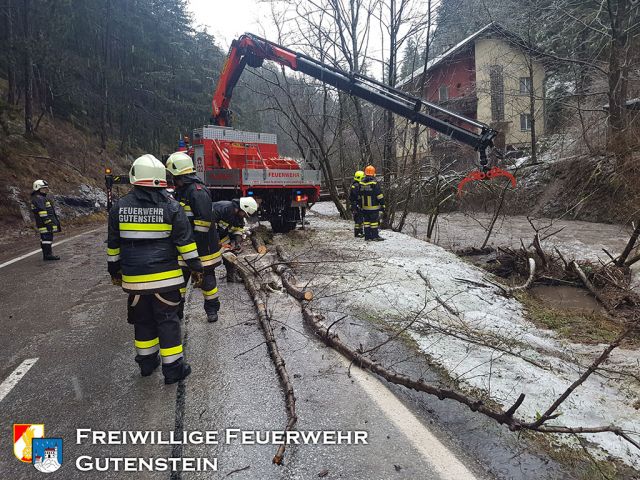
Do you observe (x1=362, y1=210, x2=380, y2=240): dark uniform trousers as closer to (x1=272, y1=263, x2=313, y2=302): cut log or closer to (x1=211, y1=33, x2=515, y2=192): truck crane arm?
(x1=211, y1=33, x2=515, y2=192): truck crane arm

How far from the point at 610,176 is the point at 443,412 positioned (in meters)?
13.1

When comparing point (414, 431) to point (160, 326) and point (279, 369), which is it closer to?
point (279, 369)

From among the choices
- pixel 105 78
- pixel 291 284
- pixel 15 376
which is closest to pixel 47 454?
pixel 15 376

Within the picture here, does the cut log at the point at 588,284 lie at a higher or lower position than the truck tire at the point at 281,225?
lower

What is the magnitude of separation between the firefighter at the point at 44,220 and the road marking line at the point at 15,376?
5331mm

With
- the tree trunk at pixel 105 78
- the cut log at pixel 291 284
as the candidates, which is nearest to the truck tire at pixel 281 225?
the cut log at pixel 291 284

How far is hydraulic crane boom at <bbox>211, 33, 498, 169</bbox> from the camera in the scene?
7051 millimetres

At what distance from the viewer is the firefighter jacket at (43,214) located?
8.23m

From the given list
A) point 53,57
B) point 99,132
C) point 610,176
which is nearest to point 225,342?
point 610,176

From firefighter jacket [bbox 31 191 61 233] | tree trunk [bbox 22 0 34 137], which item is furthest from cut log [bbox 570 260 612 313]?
tree trunk [bbox 22 0 34 137]

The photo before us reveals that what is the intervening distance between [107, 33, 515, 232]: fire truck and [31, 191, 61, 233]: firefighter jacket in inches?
127

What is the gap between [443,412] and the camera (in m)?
2.86

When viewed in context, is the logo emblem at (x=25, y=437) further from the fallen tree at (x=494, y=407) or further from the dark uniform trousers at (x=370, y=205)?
the dark uniform trousers at (x=370, y=205)

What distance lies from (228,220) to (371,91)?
402cm
